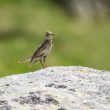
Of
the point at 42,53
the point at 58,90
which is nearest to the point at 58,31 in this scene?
the point at 42,53

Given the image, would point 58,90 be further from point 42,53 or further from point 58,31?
point 58,31

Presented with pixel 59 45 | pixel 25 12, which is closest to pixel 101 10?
pixel 25 12

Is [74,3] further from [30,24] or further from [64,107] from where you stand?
[64,107]

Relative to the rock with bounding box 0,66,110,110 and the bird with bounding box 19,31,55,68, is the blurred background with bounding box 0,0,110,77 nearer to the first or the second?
the bird with bounding box 19,31,55,68

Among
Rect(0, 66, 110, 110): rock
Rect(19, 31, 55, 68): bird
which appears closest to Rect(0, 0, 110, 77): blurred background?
Rect(19, 31, 55, 68): bird

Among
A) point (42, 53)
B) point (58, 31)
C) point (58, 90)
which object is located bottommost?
point (58, 90)

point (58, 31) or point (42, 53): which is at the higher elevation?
point (58, 31)

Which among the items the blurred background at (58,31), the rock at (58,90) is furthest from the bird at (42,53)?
the blurred background at (58,31)
